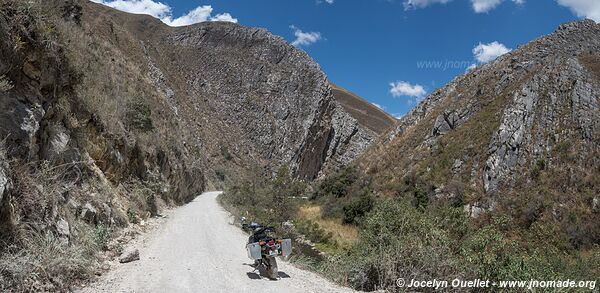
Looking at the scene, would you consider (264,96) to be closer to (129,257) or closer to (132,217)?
(132,217)

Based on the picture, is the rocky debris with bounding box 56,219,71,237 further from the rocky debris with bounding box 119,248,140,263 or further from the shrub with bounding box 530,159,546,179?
the shrub with bounding box 530,159,546,179

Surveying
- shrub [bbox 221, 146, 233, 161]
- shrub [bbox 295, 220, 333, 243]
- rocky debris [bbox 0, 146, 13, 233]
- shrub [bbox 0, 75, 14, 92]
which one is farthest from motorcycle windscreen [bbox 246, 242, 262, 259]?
shrub [bbox 221, 146, 233, 161]

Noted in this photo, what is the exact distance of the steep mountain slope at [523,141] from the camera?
60.8 ft

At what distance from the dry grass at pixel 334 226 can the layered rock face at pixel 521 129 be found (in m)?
6.13

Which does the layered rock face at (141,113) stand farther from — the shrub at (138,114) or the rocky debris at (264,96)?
the rocky debris at (264,96)

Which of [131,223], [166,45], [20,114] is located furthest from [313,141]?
[20,114]

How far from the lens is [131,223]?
11.6 meters

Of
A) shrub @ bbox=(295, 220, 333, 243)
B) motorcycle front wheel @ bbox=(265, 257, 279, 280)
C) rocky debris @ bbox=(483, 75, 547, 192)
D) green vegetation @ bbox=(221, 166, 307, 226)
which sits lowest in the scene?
shrub @ bbox=(295, 220, 333, 243)

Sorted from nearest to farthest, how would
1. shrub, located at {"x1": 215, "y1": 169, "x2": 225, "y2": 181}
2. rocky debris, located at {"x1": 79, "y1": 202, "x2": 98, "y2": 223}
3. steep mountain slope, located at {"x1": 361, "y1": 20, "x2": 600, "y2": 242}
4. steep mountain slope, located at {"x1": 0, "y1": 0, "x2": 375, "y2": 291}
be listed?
steep mountain slope, located at {"x1": 0, "y1": 0, "x2": 375, "y2": 291}
rocky debris, located at {"x1": 79, "y1": 202, "x2": 98, "y2": 223}
steep mountain slope, located at {"x1": 361, "y1": 20, "x2": 600, "y2": 242}
shrub, located at {"x1": 215, "y1": 169, "x2": 225, "y2": 181}

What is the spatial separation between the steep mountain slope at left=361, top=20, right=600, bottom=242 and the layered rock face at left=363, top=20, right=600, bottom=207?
55 mm

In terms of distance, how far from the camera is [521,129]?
22.9 meters

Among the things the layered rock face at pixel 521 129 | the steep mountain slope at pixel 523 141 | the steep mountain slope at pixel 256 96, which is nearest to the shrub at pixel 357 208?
the steep mountain slope at pixel 523 141

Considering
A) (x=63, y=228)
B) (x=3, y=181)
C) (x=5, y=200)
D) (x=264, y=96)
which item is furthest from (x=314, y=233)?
(x=264, y=96)

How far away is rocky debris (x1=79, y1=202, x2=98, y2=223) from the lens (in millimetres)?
8359
